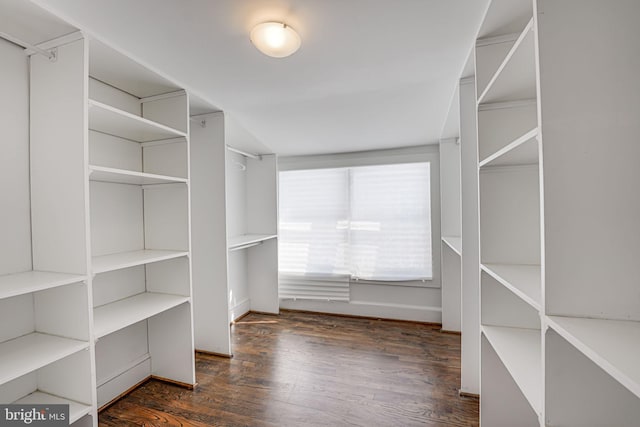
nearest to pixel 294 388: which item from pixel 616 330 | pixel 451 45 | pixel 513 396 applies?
pixel 513 396

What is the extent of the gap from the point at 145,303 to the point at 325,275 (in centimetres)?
217

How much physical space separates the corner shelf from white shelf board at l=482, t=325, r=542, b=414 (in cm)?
25

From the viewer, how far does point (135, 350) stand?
2.16m

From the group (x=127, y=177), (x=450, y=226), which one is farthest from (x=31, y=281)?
(x=450, y=226)

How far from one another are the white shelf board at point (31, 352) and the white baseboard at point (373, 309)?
264 cm

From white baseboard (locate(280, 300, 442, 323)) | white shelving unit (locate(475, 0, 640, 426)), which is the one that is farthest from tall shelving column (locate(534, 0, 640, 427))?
white baseboard (locate(280, 300, 442, 323))

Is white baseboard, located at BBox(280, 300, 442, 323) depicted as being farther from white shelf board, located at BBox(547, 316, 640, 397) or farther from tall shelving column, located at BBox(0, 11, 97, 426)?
white shelf board, located at BBox(547, 316, 640, 397)

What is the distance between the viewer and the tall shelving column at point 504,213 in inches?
51.1


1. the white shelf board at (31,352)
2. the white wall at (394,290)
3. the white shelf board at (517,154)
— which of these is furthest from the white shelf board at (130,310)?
the white shelf board at (517,154)

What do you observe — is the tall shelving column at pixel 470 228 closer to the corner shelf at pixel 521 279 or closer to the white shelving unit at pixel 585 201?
the corner shelf at pixel 521 279

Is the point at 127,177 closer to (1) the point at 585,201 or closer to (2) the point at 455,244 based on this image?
(1) the point at 585,201

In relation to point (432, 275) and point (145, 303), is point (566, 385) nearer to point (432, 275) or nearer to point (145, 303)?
point (145, 303)

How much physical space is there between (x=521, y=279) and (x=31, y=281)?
6.99ft

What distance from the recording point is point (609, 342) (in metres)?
0.65
